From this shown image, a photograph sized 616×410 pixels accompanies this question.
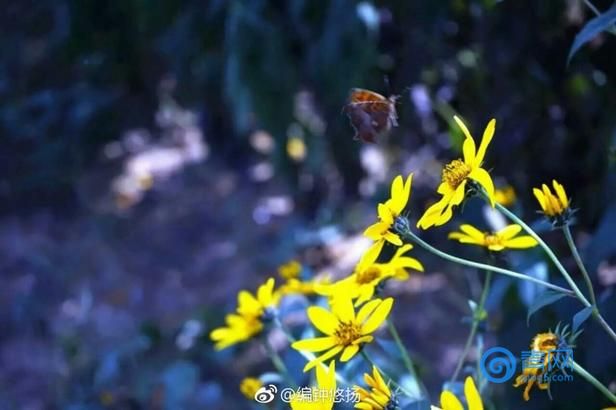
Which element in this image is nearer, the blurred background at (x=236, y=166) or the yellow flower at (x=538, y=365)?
the yellow flower at (x=538, y=365)

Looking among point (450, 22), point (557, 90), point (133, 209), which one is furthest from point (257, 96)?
point (133, 209)

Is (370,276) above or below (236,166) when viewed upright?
below

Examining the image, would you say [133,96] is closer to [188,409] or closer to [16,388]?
[16,388]

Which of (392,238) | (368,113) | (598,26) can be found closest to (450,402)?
(392,238)

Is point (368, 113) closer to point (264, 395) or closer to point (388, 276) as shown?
point (388, 276)

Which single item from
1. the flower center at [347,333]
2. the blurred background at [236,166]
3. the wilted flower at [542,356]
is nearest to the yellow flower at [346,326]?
the flower center at [347,333]

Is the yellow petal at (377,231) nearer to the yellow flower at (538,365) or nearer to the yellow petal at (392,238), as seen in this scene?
the yellow petal at (392,238)

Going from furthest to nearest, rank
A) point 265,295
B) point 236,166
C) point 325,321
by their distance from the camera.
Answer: point 236,166 → point 265,295 → point 325,321
